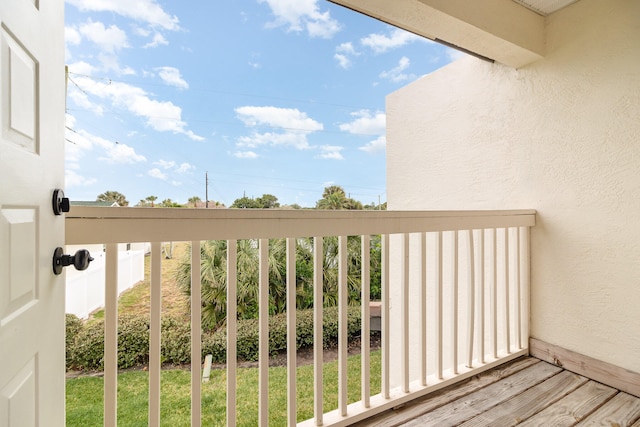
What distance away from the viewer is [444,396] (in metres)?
1.63

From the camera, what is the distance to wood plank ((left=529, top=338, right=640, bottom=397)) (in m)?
1.68

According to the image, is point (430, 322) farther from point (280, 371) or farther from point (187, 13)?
point (187, 13)

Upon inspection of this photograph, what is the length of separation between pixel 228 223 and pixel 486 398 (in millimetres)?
1590

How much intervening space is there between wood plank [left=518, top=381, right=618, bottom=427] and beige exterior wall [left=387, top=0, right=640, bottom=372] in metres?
0.20

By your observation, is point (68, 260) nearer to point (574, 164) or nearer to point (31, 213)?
point (31, 213)

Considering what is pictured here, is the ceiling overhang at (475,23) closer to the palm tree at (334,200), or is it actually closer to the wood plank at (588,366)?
the wood plank at (588,366)

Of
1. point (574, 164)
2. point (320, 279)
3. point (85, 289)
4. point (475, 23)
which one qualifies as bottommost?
point (85, 289)

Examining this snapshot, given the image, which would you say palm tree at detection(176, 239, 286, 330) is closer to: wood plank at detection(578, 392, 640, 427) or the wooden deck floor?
the wooden deck floor

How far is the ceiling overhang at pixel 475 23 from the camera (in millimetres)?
1648

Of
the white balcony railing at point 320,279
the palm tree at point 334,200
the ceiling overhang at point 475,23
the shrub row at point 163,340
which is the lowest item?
the shrub row at point 163,340

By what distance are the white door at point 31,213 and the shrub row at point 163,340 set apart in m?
3.41

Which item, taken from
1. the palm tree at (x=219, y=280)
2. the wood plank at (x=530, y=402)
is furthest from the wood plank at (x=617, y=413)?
the palm tree at (x=219, y=280)

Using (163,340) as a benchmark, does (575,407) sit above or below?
above

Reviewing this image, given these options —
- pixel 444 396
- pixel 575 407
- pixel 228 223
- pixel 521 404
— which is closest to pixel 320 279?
pixel 228 223
